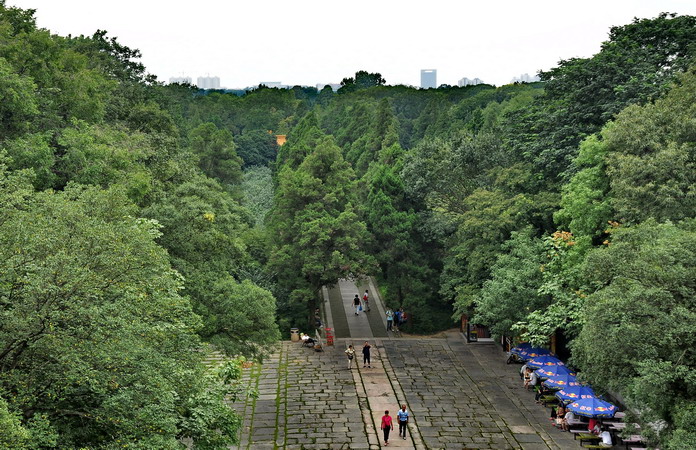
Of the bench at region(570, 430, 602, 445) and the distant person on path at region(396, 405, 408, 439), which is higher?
the distant person on path at region(396, 405, 408, 439)

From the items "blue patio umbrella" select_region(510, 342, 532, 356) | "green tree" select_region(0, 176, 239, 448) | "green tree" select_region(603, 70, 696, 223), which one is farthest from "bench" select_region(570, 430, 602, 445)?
"green tree" select_region(0, 176, 239, 448)

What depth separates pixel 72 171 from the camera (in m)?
19.7

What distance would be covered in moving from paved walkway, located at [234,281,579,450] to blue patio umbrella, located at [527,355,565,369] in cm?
93

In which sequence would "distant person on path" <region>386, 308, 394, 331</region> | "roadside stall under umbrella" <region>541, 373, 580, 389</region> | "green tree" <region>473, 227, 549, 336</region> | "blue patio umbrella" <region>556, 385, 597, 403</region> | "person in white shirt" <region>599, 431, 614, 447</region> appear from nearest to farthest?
"person in white shirt" <region>599, 431, 614, 447</region> < "blue patio umbrella" <region>556, 385, 597, 403</region> < "roadside stall under umbrella" <region>541, 373, 580, 389</region> < "green tree" <region>473, 227, 549, 336</region> < "distant person on path" <region>386, 308, 394, 331</region>

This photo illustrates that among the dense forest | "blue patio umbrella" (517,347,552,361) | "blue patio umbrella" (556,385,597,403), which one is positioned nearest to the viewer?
the dense forest

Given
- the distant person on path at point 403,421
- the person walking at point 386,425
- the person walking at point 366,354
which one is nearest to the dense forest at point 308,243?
the person walking at point 366,354

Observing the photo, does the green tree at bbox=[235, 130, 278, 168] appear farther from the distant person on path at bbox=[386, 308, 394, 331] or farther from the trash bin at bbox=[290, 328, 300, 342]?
the trash bin at bbox=[290, 328, 300, 342]

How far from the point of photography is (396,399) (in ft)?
65.9

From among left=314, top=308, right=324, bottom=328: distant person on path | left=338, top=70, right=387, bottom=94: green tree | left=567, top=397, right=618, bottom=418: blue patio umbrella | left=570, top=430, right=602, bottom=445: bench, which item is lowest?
left=570, top=430, right=602, bottom=445: bench

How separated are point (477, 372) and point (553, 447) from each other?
6264mm

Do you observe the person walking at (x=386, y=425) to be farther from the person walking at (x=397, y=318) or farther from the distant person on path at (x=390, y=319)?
the person walking at (x=397, y=318)

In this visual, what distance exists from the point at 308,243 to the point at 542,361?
432 inches

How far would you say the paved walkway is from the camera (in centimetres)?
1709

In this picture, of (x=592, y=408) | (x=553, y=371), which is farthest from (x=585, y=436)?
(x=553, y=371)
